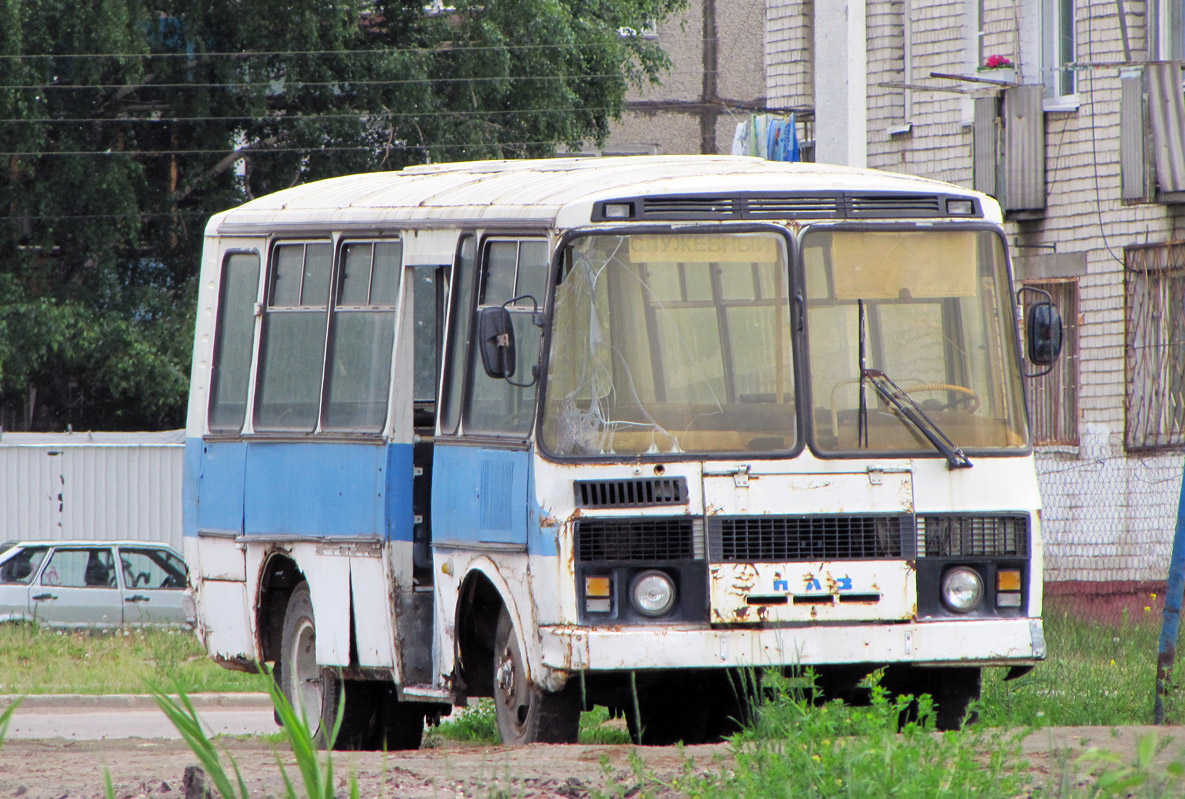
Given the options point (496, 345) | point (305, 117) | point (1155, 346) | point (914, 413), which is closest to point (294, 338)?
point (496, 345)

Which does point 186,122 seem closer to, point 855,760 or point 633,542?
point 633,542

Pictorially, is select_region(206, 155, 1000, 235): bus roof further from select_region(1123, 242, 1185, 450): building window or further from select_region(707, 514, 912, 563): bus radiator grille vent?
select_region(1123, 242, 1185, 450): building window

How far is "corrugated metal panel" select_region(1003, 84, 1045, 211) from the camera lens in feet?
59.4

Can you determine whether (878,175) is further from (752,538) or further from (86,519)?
(86,519)

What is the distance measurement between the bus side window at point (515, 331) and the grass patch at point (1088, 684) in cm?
236

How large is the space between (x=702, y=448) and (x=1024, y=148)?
10798 mm

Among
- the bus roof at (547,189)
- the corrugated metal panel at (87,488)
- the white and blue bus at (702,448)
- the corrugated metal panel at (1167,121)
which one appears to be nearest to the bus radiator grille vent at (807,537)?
the white and blue bus at (702,448)

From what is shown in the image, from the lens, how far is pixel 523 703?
8633mm

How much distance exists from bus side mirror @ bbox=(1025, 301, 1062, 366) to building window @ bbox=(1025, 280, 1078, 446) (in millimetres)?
8965

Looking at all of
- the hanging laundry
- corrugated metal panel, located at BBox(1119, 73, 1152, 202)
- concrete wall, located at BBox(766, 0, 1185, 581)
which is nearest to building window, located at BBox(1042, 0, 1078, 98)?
concrete wall, located at BBox(766, 0, 1185, 581)

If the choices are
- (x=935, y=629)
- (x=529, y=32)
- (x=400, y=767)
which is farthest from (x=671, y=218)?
(x=529, y=32)

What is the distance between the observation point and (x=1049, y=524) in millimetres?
18234

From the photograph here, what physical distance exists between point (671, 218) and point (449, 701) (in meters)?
2.50

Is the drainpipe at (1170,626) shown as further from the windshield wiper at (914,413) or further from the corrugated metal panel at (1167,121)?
the corrugated metal panel at (1167,121)
